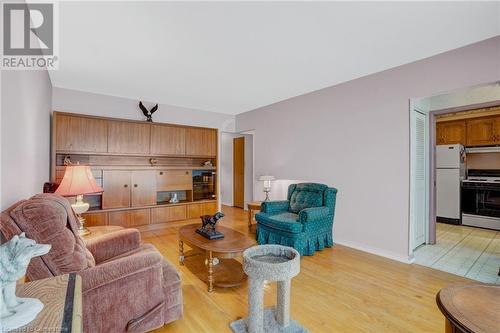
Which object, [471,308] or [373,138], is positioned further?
[373,138]

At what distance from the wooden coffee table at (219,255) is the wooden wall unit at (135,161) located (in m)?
1.69

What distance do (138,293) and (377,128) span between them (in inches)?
129

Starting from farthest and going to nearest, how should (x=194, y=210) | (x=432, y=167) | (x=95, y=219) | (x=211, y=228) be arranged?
(x=194, y=210), (x=95, y=219), (x=432, y=167), (x=211, y=228)

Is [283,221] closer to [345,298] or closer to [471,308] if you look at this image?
[345,298]

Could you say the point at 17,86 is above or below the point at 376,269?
above

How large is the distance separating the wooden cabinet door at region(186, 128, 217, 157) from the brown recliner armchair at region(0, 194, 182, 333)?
10.7ft

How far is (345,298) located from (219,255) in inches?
48.1

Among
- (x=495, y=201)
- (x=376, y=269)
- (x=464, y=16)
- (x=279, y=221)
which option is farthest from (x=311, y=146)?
(x=495, y=201)

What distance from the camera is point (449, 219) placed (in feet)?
15.3

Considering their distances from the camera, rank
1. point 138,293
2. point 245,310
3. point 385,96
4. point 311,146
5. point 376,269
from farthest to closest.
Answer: point 311,146
point 385,96
point 376,269
point 245,310
point 138,293

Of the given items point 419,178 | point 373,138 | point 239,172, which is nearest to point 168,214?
point 239,172

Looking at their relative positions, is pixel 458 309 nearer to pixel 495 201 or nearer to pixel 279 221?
pixel 279 221
